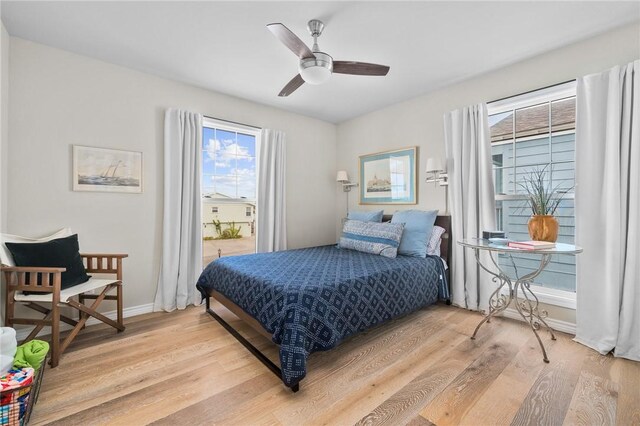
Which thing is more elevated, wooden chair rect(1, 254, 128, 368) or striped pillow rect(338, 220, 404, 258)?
striped pillow rect(338, 220, 404, 258)

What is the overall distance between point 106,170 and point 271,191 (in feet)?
5.95

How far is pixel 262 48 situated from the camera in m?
2.47

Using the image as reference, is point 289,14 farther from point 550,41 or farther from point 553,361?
point 553,361

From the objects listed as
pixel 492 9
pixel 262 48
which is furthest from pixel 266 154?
pixel 492 9

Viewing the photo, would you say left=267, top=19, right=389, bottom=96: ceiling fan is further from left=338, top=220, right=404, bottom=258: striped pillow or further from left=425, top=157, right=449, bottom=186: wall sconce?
left=338, top=220, right=404, bottom=258: striped pillow

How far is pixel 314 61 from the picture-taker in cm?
193

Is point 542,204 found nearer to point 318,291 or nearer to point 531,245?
point 531,245

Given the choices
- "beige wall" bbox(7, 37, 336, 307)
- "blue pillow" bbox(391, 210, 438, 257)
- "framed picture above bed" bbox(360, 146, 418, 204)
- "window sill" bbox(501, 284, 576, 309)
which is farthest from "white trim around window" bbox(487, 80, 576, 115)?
"beige wall" bbox(7, 37, 336, 307)

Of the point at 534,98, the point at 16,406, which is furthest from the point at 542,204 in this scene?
the point at 16,406

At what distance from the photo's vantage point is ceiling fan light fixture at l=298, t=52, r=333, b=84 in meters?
1.93

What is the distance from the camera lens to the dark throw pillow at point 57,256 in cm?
210

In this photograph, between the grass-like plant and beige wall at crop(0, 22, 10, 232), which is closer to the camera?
beige wall at crop(0, 22, 10, 232)

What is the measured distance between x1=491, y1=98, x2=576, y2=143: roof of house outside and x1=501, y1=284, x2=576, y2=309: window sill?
1567 millimetres

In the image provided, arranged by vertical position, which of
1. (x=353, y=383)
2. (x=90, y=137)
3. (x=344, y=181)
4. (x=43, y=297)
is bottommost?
(x=353, y=383)
